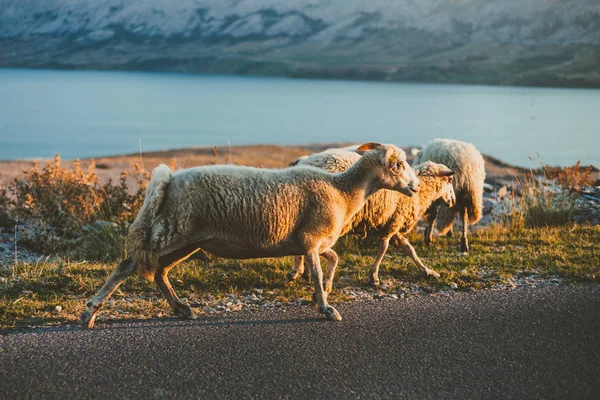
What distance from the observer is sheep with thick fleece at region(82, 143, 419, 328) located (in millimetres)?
5406

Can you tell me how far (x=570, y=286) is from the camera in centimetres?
698

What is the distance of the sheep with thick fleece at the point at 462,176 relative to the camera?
9352 mm

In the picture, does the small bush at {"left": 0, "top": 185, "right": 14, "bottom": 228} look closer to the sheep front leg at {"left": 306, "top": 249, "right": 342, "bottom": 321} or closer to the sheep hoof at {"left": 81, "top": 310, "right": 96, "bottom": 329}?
the sheep hoof at {"left": 81, "top": 310, "right": 96, "bottom": 329}

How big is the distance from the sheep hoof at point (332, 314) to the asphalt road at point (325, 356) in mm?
96

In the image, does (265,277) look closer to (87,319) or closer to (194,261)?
(194,261)

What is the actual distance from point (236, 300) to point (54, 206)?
194 inches

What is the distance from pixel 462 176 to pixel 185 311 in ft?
17.1

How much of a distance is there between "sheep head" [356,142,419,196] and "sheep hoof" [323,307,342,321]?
4.33ft

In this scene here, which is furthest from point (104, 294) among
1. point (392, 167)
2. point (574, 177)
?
point (574, 177)

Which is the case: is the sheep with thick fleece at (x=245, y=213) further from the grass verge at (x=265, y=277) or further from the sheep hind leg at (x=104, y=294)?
the grass verge at (x=265, y=277)

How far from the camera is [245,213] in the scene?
560 centimetres

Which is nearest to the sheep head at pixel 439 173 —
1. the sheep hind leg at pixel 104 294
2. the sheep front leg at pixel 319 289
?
the sheep front leg at pixel 319 289

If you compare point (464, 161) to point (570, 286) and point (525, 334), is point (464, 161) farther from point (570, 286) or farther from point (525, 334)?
point (525, 334)

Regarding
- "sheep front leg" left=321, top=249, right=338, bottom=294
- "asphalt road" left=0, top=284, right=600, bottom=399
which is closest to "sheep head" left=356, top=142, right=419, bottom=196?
"sheep front leg" left=321, top=249, right=338, bottom=294
